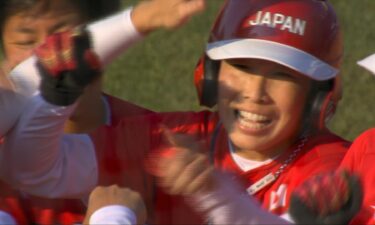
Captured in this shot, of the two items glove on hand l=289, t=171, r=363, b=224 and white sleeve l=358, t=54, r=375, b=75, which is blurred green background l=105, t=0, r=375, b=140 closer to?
white sleeve l=358, t=54, r=375, b=75

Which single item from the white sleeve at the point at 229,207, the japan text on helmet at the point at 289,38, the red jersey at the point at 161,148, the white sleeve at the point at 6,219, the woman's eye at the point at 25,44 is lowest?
the white sleeve at the point at 6,219

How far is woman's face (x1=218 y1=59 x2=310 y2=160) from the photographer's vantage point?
3.32 meters

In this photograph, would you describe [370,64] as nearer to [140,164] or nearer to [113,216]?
[140,164]

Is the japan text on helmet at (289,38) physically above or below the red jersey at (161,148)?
above

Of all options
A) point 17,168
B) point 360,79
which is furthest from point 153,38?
point 17,168

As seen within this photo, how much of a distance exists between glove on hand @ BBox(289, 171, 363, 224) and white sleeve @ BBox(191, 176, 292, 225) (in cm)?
20

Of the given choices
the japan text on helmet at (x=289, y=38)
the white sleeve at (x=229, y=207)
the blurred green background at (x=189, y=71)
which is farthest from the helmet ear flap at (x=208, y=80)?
the blurred green background at (x=189, y=71)

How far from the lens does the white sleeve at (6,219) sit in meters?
3.40

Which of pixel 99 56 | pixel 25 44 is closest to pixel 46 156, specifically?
pixel 99 56

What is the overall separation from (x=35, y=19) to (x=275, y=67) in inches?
29.6

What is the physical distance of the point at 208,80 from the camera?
3.47 metres

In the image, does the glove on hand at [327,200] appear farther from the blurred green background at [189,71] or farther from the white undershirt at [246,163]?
the blurred green background at [189,71]

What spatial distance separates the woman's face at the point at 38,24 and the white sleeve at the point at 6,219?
0.44 m

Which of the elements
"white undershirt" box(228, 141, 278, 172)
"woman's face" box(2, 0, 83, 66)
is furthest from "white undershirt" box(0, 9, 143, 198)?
"white undershirt" box(228, 141, 278, 172)
